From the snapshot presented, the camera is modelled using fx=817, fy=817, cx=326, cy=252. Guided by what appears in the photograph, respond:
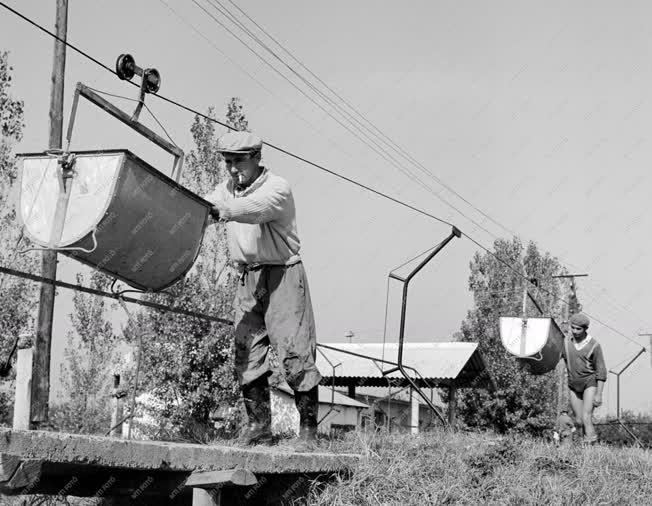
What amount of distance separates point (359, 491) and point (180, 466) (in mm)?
1187

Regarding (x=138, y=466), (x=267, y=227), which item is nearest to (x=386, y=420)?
(x=267, y=227)


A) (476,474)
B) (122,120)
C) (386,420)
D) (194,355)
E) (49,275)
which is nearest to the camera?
(122,120)

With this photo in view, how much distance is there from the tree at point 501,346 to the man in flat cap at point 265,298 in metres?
31.6

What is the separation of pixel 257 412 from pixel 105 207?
1.64 m

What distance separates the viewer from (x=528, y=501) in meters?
4.73

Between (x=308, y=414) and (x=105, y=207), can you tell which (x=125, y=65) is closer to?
(x=105, y=207)

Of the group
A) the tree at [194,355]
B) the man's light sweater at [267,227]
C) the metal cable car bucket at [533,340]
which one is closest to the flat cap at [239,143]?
the man's light sweater at [267,227]

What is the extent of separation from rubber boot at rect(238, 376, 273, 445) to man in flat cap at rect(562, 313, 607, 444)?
557cm

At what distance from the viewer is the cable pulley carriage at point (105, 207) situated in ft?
11.5

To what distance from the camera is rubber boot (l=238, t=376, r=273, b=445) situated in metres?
4.55

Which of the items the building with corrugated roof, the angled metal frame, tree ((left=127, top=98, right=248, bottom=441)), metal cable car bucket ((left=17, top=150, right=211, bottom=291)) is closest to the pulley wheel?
the angled metal frame

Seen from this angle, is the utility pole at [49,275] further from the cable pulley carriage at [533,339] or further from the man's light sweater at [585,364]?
the man's light sweater at [585,364]

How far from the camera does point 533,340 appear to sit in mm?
11281

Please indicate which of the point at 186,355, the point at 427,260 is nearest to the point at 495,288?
the point at 186,355
